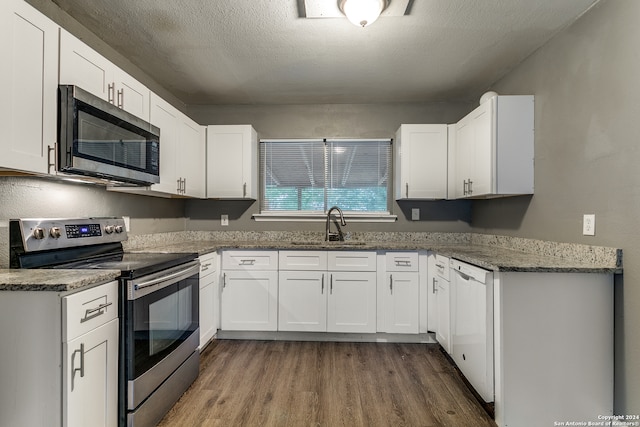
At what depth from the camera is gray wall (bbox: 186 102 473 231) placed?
355cm

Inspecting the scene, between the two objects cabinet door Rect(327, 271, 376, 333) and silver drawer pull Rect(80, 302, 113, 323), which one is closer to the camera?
silver drawer pull Rect(80, 302, 113, 323)

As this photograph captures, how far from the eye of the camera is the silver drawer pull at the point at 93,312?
138 centimetres

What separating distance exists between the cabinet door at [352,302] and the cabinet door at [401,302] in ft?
0.44

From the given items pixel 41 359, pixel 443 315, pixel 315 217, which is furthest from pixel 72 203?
pixel 443 315

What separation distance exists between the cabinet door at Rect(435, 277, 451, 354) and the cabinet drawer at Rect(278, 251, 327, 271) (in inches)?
39.2

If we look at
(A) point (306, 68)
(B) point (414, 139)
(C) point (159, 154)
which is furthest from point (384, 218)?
(C) point (159, 154)

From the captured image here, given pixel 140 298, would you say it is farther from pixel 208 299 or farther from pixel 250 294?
pixel 250 294

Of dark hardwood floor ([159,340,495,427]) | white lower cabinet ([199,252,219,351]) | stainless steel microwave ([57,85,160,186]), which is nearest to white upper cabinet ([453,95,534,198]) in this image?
dark hardwood floor ([159,340,495,427])

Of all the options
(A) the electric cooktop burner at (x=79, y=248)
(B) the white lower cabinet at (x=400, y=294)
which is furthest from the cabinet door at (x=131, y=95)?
(B) the white lower cabinet at (x=400, y=294)

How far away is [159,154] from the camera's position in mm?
2391

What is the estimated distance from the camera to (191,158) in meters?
3.06

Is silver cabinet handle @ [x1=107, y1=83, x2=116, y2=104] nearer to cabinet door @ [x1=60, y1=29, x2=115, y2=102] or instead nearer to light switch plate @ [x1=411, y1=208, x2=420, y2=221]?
cabinet door @ [x1=60, y1=29, x2=115, y2=102]

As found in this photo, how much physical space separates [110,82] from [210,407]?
6.57 ft

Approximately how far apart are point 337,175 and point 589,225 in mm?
2261
